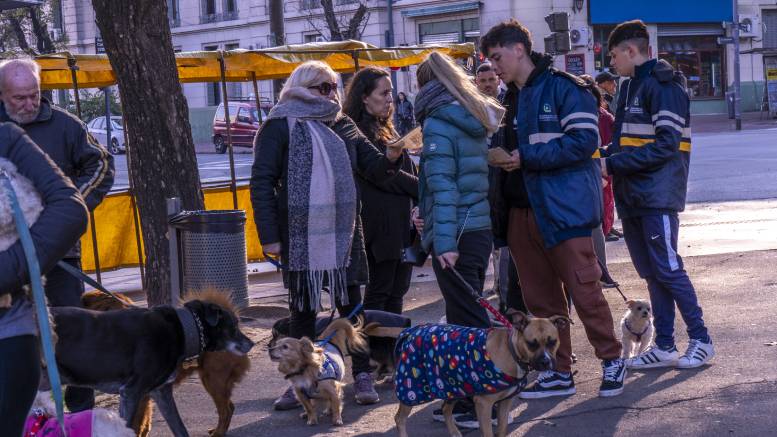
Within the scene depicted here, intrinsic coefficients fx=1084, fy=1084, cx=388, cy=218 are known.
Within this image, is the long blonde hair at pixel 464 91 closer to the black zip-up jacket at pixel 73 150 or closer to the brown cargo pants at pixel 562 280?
the brown cargo pants at pixel 562 280

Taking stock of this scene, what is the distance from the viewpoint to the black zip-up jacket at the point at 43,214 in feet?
10.4

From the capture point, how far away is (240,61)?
1127 cm

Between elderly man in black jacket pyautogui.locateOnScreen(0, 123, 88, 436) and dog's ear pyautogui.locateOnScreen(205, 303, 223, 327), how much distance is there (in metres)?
1.58

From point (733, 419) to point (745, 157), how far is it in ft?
64.4

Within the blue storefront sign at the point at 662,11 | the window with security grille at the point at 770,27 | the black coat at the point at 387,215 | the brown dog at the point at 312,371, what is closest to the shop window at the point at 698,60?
the blue storefront sign at the point at 662,11

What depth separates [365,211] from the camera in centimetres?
695

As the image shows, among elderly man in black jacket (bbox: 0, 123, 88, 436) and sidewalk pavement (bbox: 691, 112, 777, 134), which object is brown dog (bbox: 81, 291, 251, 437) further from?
sidewalk pavement (bbox: 691, 112, 777, 134)

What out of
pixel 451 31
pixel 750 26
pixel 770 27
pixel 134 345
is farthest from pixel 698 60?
pixel 134 345

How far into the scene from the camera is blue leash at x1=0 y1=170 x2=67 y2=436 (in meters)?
3.15

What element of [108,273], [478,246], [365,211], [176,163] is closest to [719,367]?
[478,246]

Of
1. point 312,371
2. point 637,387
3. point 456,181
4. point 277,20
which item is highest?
point 277,20

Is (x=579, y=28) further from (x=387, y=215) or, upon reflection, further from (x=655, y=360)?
(x=655, y=360)

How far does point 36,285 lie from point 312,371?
2713mm

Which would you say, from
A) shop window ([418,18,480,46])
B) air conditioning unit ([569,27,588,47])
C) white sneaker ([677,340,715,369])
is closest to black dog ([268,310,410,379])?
white sneaker ([677,340,715,369])
